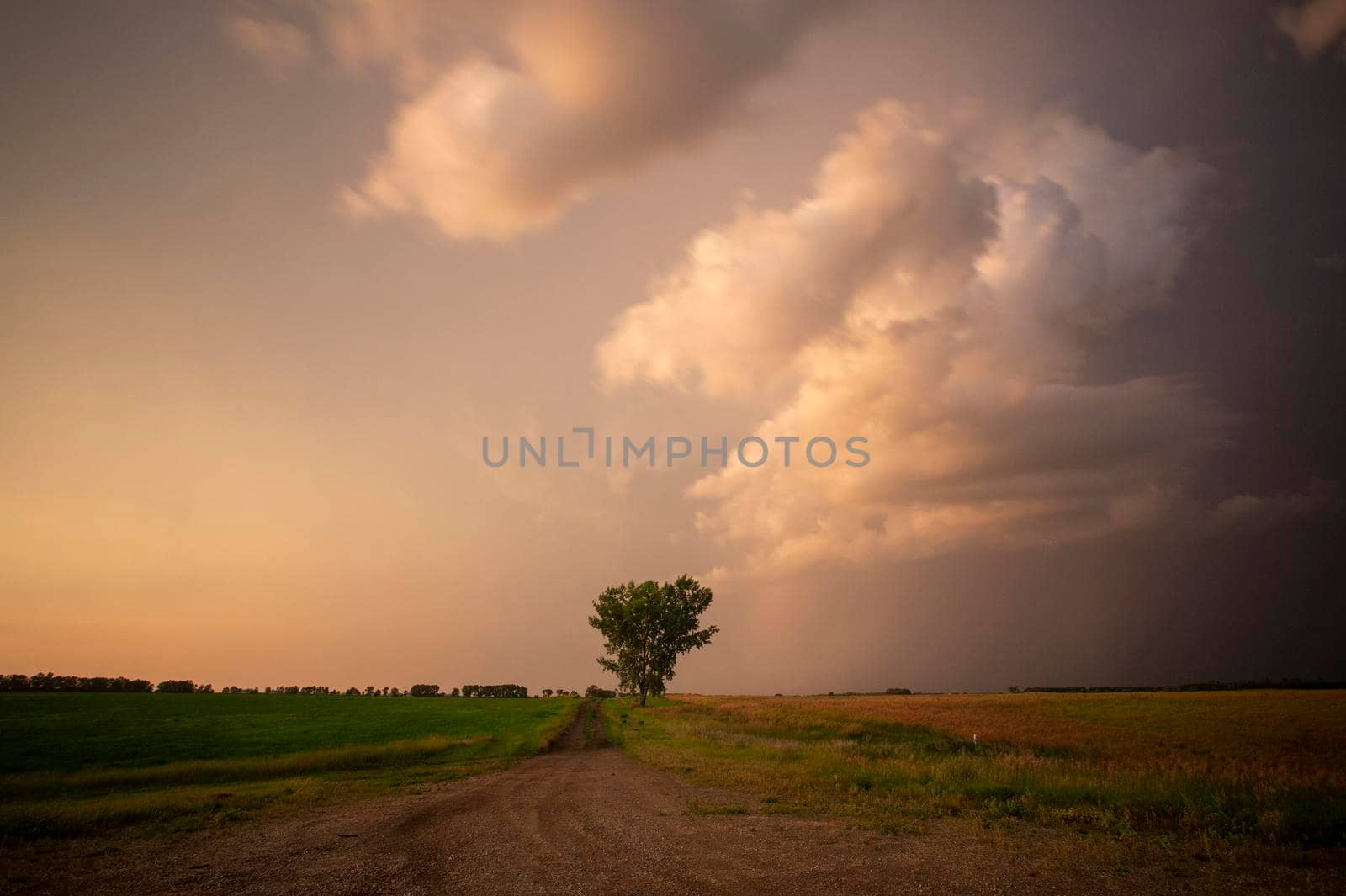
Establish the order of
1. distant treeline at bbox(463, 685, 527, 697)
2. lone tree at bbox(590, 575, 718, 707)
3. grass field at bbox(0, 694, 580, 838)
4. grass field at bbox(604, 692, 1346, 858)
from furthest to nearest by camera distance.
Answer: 1. distant treeline at bbox(463, 685, 527, 697)
2. lone tree at bbox(590, 575, 718, 707)
3. grass field at bbox(0, 694, 580, 838)
4. grass field at bbox(604, 692, 1346, 858)

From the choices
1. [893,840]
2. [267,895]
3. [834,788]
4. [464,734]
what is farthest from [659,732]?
[267,895]

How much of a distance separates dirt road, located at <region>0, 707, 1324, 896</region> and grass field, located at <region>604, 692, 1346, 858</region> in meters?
2.34

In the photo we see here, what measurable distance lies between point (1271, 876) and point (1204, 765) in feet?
59.7

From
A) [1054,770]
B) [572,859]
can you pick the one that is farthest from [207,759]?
[1054,770]

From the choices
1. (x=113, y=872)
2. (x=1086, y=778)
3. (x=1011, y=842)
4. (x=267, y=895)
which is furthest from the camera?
(x=1086, y=778)

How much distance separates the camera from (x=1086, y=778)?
737 inches

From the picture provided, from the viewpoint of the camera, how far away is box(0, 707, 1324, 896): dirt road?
10.2 m

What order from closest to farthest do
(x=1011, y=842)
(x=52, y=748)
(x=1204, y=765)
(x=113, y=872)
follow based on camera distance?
(x=113, y=872)
(x=1011, y=842)
(x=1204, y=765)
(x=52, y=748)

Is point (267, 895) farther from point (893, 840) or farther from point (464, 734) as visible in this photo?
point (464, 734)

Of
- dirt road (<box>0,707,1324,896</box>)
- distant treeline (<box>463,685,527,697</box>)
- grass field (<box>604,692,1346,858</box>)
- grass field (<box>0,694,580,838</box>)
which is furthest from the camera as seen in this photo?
distant treeline (<box>463,685,527,697</box>)

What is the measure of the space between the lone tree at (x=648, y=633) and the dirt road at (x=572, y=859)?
6627 cm

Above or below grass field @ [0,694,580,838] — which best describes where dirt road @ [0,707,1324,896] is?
above

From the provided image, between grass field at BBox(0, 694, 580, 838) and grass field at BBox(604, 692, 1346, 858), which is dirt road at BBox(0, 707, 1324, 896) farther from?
grass field at BBox(0, 694, 580, 838)

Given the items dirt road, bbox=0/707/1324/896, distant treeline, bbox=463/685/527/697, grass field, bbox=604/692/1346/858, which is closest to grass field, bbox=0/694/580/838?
dirt road, bbox=0/707/1324/896
